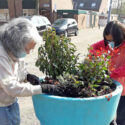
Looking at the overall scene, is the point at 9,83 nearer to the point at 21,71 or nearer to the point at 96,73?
the point at 21,71

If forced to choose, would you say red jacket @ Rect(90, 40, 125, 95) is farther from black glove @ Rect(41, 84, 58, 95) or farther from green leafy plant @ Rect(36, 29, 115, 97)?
black glove @ Rect(41, 84, 58, 95)

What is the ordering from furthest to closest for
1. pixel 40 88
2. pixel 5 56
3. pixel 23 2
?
pixel 23 2 < pixel 40 88 < pixel 5 56

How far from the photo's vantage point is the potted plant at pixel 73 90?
59.7 inches

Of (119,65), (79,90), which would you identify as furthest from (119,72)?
(79,90)

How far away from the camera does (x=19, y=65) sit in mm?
1673

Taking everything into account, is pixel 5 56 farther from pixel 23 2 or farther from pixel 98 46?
pixel 23 2

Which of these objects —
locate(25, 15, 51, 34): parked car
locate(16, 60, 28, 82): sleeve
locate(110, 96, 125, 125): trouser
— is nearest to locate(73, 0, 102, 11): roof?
locate(25, 15, 51, 34): parked car

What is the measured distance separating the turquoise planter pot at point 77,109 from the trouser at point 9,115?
245 mm

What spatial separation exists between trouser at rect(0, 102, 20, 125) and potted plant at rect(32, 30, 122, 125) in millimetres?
209

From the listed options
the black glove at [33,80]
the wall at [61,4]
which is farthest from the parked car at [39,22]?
the black glove at [33,80]

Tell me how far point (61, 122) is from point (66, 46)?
80 cm

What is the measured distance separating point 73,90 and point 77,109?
25 cm

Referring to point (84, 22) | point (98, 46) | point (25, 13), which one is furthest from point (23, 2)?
point (98, 46)

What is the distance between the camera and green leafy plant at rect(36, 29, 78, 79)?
1910 millimetres
